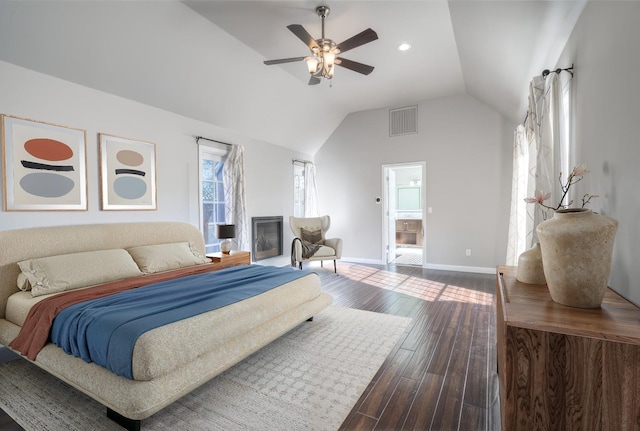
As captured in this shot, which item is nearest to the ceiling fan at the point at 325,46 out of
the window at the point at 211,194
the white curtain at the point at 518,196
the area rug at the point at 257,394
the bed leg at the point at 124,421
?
the window at the point at 211,194

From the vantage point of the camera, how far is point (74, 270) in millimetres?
2615

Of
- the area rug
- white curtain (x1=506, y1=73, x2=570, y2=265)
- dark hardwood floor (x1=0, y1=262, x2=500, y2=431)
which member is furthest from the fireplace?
white curtain (x1=506, y1=73, x2=570, y2=265)

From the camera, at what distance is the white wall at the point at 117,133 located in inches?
109

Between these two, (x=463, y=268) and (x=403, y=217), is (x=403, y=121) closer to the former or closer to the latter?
(x=463, y=268)

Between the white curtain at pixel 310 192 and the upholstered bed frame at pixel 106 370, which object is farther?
the white curtain at pixel 310 192

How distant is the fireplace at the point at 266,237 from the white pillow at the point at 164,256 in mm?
1678

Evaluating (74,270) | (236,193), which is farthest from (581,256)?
(236,193)

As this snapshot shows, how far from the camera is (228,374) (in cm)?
221

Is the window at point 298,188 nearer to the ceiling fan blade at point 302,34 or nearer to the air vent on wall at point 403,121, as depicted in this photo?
the air vent on wall at point 403,121

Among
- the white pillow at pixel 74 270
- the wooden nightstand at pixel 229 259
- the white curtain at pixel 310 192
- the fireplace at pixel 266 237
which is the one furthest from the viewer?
the white curtain at pixel 310 192

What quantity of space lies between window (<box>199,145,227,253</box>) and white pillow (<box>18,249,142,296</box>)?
5.11ft

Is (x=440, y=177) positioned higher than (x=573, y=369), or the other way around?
(x=440, y=177)

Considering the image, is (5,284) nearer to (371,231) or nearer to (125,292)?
(125,292)

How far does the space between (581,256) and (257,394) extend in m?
1.96
